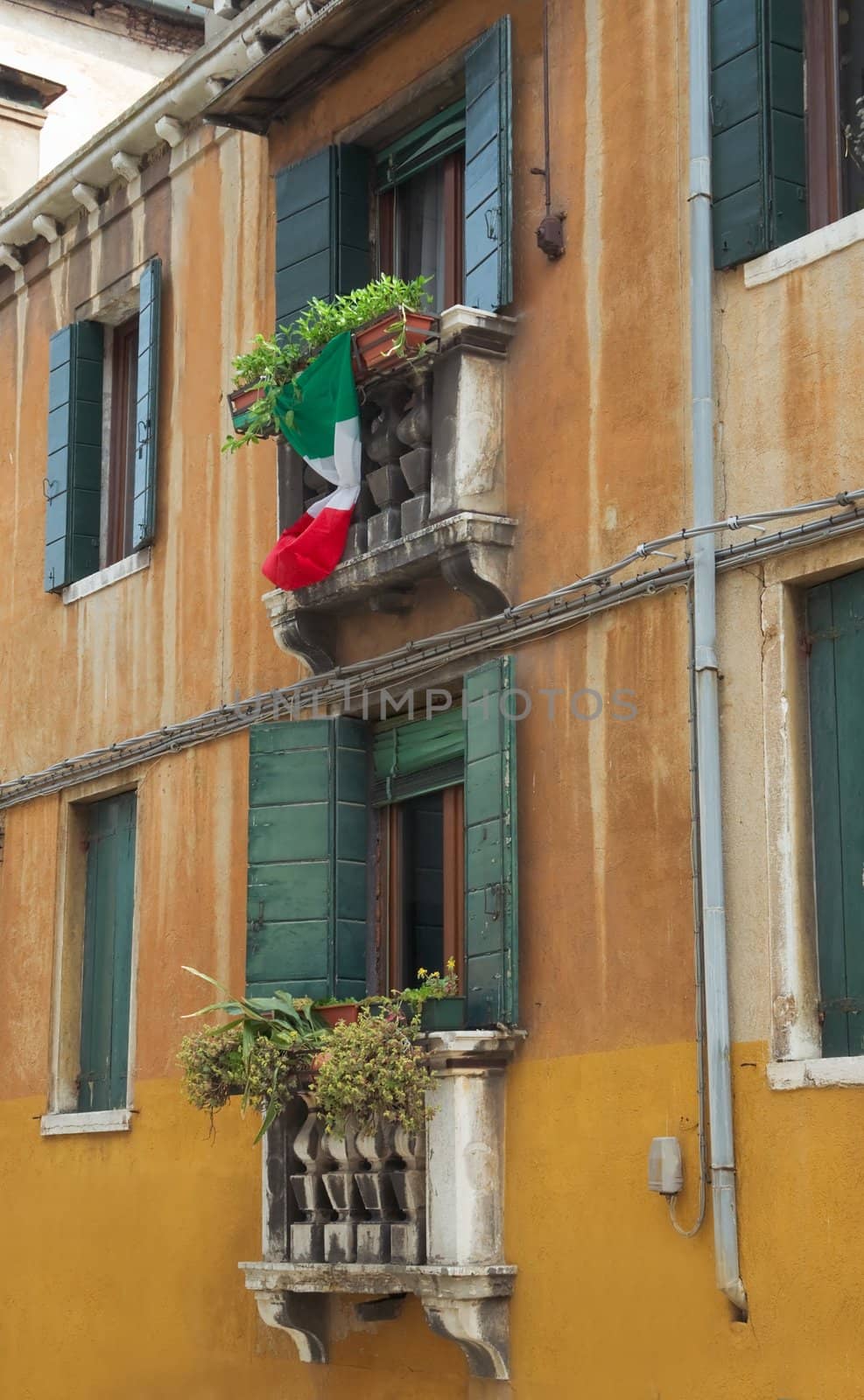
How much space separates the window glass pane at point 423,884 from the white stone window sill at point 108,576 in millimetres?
3000

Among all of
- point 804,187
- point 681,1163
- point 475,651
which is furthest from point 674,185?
point 681,1163

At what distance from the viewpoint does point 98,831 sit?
1318 cm

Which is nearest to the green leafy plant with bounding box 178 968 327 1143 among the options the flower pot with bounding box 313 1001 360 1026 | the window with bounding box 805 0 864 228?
the flower pot with bounding box 313 1001 360 1026

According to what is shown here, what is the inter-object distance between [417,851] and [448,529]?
1.71 metres

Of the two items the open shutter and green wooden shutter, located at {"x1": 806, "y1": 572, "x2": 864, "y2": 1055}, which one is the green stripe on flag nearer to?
the open shutter

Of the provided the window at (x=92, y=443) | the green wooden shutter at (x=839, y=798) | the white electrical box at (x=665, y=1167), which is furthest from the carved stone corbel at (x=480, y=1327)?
the window at (x=92, y=443)

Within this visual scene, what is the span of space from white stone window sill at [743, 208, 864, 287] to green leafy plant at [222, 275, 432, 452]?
5.92 ft

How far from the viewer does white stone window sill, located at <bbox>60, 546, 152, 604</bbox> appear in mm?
12844

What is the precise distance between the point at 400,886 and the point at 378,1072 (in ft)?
5.50

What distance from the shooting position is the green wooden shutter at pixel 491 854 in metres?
A: 9.34

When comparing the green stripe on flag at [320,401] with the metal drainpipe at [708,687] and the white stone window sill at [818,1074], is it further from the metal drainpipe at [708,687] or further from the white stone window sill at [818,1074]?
the white stone window sill at [818,1074]

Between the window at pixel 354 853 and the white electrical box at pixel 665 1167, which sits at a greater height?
the window at pixel 354 853

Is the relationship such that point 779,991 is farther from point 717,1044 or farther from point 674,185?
point 674,185

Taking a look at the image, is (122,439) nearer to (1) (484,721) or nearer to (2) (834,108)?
(1) (484,721)
